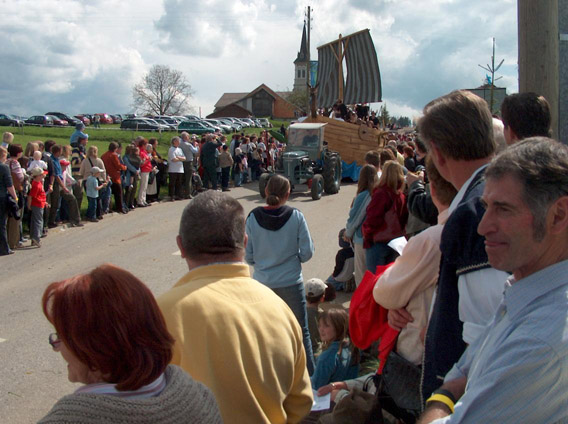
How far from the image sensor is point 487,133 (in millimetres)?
2121

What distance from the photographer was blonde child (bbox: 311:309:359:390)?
416 cm

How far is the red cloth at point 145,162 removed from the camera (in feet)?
47.2

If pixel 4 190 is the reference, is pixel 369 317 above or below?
below

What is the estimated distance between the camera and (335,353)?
165 inches

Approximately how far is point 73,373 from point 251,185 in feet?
61.9

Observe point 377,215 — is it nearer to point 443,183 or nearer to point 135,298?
point 443,183

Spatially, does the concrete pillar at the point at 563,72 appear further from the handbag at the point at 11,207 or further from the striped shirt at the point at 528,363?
the handbag at the point at 11,207

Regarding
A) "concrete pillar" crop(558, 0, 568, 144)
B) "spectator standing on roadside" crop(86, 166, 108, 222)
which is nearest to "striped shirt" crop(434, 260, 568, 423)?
"concrete pillar" crop(558, 0, 568, 144)

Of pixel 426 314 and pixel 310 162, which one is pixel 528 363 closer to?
pixel 426 314

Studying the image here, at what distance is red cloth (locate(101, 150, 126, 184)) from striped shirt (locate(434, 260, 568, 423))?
1256 centimetres

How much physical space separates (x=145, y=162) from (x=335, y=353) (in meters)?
11.3

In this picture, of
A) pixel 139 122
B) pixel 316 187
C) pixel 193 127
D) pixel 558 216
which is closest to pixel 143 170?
pixel 316 187

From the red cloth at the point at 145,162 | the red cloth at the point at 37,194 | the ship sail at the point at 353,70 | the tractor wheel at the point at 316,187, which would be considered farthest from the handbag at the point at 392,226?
the ship sail at the point at 353,70

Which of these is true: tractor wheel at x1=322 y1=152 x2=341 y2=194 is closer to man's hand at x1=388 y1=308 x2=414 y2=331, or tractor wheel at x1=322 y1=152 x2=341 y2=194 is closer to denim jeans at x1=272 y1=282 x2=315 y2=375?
denim jeans at x1=272 y1=282 x2=315 y2=375
